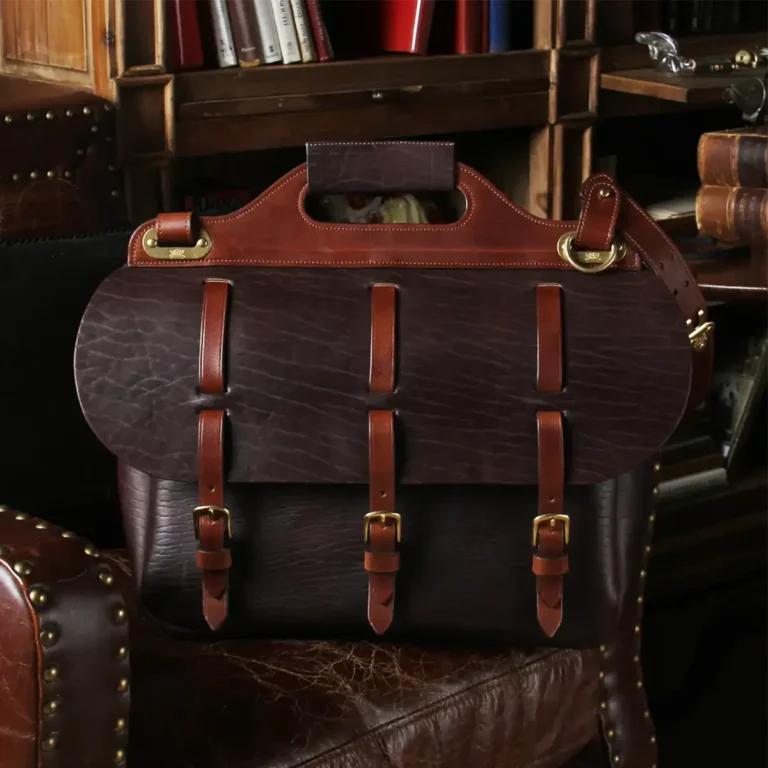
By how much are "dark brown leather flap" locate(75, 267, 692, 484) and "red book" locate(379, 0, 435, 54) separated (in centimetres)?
86

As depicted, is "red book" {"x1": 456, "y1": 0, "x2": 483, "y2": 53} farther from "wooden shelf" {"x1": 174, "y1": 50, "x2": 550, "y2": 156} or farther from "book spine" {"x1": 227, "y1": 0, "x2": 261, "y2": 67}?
"book spine" {"x1": 227, "y1": 0, "x2": 261, "y2": 67}

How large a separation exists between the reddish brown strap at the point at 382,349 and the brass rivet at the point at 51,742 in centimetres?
38

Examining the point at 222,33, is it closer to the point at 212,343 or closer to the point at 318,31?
the point at 318,31

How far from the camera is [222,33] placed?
5.42 ft

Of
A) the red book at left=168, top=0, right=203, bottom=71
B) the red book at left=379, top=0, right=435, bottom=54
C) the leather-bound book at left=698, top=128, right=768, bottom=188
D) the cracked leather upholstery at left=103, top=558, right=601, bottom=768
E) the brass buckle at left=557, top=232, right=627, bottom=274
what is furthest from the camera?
the red book at left=379, top=0, right=435, bottom=54

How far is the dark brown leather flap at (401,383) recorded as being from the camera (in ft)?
3.34

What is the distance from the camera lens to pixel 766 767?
5.51 feet

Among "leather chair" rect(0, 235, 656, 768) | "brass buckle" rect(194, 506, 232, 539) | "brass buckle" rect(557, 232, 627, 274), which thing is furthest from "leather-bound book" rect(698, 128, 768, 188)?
"brass buckle" rect(194, 506, 232, 539)

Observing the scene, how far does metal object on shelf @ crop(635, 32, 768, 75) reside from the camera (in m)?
1.85

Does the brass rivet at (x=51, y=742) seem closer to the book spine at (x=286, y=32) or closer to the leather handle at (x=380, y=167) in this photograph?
the leather handle at (x=380, y=167)

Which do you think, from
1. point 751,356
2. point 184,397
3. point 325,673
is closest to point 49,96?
point 184,397

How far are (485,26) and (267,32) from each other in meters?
0.39

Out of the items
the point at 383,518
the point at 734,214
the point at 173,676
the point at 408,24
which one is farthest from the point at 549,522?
the point at 408,24

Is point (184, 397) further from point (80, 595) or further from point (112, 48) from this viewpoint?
point (112, 48)
